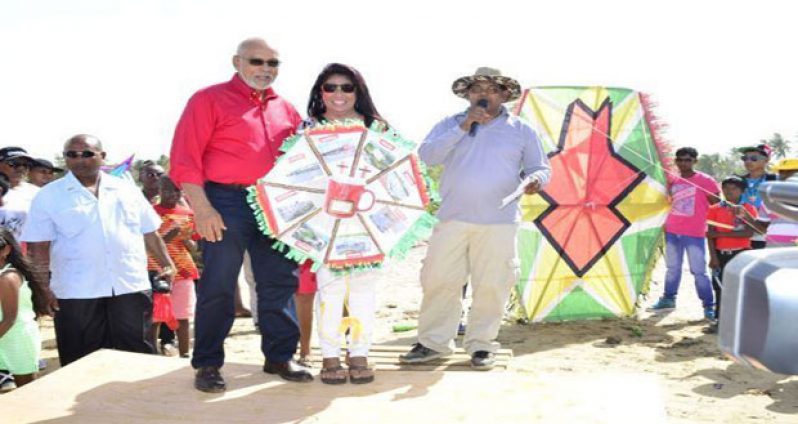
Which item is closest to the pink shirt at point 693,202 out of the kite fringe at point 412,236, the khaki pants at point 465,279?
the khaki pants at point 465,279

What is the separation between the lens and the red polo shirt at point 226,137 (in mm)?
3678

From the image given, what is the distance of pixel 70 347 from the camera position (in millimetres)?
4586

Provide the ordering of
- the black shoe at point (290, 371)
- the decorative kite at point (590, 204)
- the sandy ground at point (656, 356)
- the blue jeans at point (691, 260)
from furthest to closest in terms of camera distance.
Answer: the blue jeans at point (691, 260) < the decorative kite at point (590, 204) < the sandy ground at point (656, 356) < the black shoe at point (290, 371)

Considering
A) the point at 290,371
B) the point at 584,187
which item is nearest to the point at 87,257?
the point at 290,371

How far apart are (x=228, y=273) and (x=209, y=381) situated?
519mm

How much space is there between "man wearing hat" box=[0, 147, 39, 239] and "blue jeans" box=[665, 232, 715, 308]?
629 cm

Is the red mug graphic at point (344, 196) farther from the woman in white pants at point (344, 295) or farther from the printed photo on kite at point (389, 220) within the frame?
the woman in white pants at point (344, 295)

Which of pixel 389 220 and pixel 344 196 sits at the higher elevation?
pixel 344 196

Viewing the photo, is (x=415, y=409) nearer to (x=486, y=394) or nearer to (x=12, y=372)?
(x=486, y=394)

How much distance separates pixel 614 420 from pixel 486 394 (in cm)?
63

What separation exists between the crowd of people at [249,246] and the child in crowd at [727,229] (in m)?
3.46

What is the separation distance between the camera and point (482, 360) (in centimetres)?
454

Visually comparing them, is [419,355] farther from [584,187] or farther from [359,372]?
[584,187]

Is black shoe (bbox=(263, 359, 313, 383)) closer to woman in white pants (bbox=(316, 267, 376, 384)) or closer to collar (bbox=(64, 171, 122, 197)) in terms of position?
woman in white pants (bbox=(316, 267, 376, 384))
